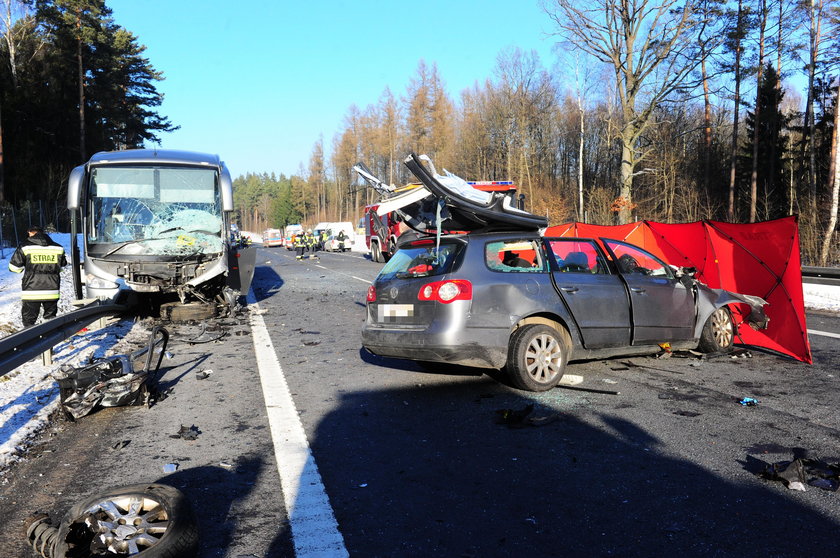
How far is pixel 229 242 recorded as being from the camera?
466 inches

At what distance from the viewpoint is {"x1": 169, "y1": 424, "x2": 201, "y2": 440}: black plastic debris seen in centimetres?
469

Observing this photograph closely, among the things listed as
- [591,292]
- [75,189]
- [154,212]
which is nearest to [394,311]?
[591,292]

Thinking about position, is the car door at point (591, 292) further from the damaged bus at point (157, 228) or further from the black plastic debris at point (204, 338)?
the damaged bus at point (157, 228)

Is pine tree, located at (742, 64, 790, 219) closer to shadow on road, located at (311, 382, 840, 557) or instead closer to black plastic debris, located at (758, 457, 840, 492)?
black plastic debris, located at (758, 457, 840, 492)

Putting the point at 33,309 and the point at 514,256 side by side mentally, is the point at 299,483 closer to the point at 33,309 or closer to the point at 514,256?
the point at 514,256

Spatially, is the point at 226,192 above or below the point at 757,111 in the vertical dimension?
below

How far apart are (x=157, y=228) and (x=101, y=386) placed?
6.32 meters

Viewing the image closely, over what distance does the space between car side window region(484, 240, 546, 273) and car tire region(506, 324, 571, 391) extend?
60cm

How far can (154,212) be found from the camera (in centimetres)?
1120

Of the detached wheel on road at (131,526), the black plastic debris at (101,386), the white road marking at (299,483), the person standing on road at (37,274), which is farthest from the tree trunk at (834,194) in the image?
the detached wheel on road at (131,526)

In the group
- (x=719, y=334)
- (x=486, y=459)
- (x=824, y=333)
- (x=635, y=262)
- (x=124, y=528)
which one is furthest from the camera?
(x=824, y=333)

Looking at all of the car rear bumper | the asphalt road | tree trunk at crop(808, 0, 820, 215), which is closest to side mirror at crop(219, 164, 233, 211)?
the asphalt road

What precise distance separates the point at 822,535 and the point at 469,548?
5.78 feet

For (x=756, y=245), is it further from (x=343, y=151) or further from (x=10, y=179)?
(x=343, y=151)
